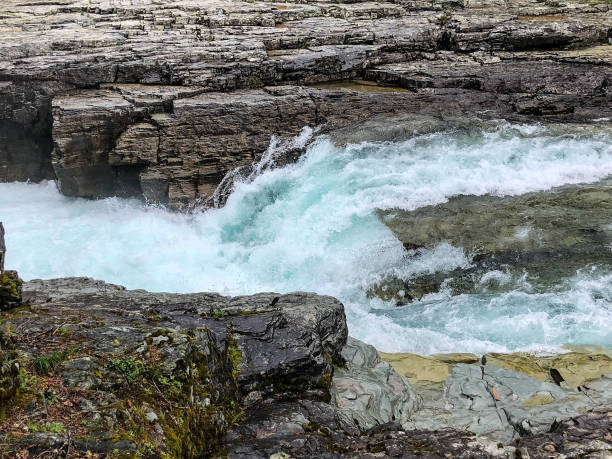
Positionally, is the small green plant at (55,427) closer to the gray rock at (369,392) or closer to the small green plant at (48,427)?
the small green plant at (48,427)

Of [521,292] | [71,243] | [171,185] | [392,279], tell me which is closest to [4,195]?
[71,243]

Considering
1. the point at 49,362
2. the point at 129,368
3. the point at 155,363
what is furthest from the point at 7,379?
the point at 155,363

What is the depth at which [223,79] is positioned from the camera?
16.9 m

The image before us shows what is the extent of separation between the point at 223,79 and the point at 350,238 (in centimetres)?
719

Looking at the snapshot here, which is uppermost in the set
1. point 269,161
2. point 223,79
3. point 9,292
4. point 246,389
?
point 223,79

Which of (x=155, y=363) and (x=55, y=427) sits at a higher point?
(x=55, y=427)

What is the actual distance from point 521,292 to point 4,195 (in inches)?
592

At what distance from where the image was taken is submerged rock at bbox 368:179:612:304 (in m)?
11.4

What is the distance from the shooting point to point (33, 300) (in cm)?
746

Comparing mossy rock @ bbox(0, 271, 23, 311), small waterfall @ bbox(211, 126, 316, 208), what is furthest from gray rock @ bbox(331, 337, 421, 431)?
small waterfall @ bbox(211, 126, 316, 208)

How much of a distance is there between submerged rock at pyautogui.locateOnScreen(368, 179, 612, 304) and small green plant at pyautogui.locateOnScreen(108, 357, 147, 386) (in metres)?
6.84

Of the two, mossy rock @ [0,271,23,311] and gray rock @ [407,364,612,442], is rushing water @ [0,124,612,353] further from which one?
mossy rock @ [0,271,23,311]

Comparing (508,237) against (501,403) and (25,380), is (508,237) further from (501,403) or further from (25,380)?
(25,380)

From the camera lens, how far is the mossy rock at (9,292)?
677 centimetres
